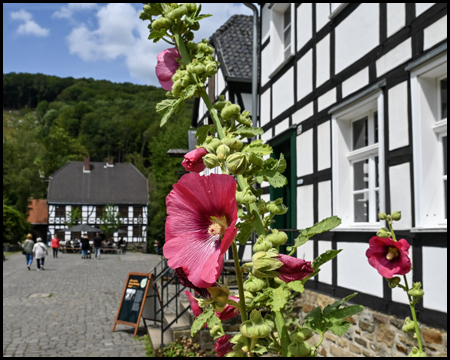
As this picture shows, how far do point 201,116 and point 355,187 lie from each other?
33.3 feet

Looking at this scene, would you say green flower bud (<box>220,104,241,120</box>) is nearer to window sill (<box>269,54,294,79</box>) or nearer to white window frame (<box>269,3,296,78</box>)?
window sill (<box>269,54,294,79</box>)

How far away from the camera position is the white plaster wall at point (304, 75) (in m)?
7.26

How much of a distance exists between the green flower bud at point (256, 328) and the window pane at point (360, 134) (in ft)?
18.5

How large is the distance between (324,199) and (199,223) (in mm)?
6118

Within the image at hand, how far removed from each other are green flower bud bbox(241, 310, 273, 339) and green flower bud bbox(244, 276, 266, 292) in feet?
0.21

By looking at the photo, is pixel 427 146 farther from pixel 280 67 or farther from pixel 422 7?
pixel 280 67

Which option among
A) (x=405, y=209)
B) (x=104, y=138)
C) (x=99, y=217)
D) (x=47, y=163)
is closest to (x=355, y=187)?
(x=405, y=209)

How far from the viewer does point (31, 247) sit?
20.7 metres

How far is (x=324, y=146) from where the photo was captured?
6.69m

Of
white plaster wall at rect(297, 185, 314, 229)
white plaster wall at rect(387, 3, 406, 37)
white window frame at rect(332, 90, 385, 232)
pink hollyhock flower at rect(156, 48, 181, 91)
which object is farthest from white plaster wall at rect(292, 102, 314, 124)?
pink hollyhock flower at rect(156, 48, 181, 91)

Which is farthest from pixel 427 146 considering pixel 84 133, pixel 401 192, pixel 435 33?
pixel 84 133

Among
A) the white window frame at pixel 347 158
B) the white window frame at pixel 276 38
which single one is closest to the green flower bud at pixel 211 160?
the white window frame at pixel 347 158

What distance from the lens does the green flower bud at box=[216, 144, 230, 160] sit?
0.80m

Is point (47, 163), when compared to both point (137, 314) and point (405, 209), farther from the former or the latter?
point (405, 209)
